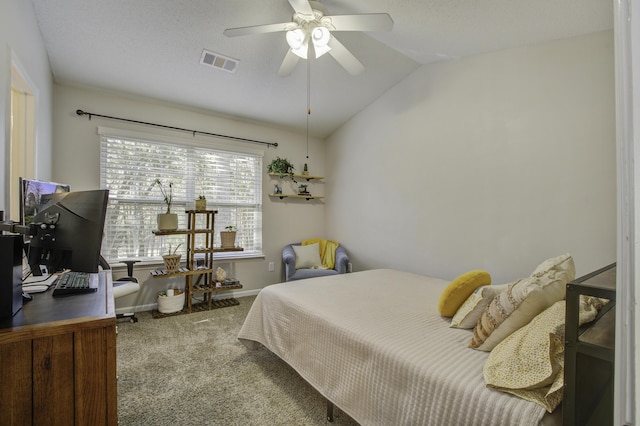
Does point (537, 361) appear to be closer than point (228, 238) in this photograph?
Yes

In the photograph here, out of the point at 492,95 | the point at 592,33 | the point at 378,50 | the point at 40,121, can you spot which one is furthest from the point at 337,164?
the point at 40,121

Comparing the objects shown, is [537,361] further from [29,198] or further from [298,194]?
[298,194]

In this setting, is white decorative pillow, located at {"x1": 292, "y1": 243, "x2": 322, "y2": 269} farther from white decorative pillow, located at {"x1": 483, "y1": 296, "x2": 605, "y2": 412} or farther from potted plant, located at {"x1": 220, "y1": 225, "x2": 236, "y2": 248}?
white decorative pillow, located at {"x1": 483, "y1": 296, "x2": 605, "y2": 412}

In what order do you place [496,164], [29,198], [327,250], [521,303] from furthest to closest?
1. [327,250]
2. [496,164]
3. [29,198]
4. [521,303]

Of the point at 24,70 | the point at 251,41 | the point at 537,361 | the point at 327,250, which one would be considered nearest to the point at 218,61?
the point at 251,41

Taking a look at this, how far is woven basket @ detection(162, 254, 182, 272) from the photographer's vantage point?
3.44 metres

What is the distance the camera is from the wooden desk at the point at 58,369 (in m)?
0.93

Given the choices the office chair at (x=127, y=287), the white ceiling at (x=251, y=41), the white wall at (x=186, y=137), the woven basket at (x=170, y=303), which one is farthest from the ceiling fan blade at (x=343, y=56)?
the woven basket at (x=170, y=303)

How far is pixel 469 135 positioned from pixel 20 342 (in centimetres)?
342

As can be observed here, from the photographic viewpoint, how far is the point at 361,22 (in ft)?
6.66

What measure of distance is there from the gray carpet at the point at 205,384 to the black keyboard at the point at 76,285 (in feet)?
2.70

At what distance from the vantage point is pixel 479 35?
2.60m

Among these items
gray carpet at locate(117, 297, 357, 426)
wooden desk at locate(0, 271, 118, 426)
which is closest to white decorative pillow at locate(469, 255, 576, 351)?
A: gray carpet at locate(117, 297, 357, 426)

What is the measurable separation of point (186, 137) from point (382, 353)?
11.5 ft
